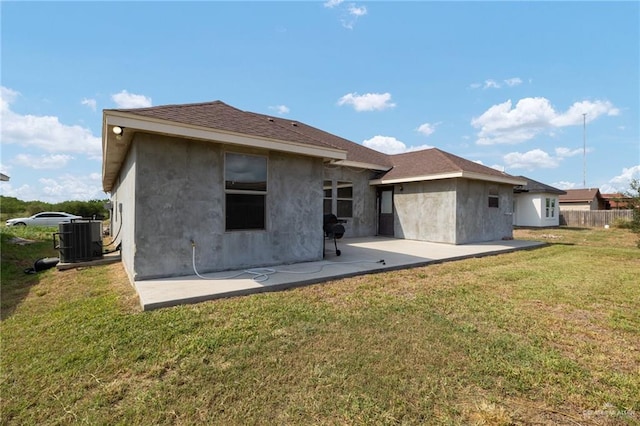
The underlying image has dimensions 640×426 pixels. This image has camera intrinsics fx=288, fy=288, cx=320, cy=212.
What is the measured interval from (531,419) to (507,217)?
43.4ft

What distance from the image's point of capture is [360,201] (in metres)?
12.9

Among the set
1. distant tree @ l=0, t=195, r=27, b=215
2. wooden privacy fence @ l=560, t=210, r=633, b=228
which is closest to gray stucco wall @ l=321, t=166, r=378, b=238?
wooden privacy fence @ l=560, t=210, r=633, b=228

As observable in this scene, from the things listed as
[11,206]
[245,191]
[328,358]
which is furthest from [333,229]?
[11,206]

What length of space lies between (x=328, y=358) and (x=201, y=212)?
394 cm

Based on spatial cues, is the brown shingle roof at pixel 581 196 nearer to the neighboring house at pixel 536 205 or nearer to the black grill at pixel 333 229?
the neighboring house at pixel 536 205

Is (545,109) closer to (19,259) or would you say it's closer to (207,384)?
(207,384)

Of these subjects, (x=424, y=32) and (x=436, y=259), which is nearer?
(x=436, y=259)

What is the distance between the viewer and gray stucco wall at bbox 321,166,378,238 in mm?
12312

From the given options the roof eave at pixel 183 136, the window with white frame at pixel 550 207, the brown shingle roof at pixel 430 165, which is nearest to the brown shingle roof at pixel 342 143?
the brown shingle roof at pixel 430 165

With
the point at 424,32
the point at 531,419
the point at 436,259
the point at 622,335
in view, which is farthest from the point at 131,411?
the point at 424,32

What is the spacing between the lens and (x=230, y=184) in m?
5.86

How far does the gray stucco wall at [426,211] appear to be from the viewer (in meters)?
10.8

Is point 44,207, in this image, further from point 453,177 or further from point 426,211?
point 453,177

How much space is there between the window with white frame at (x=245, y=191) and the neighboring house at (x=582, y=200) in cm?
3470
